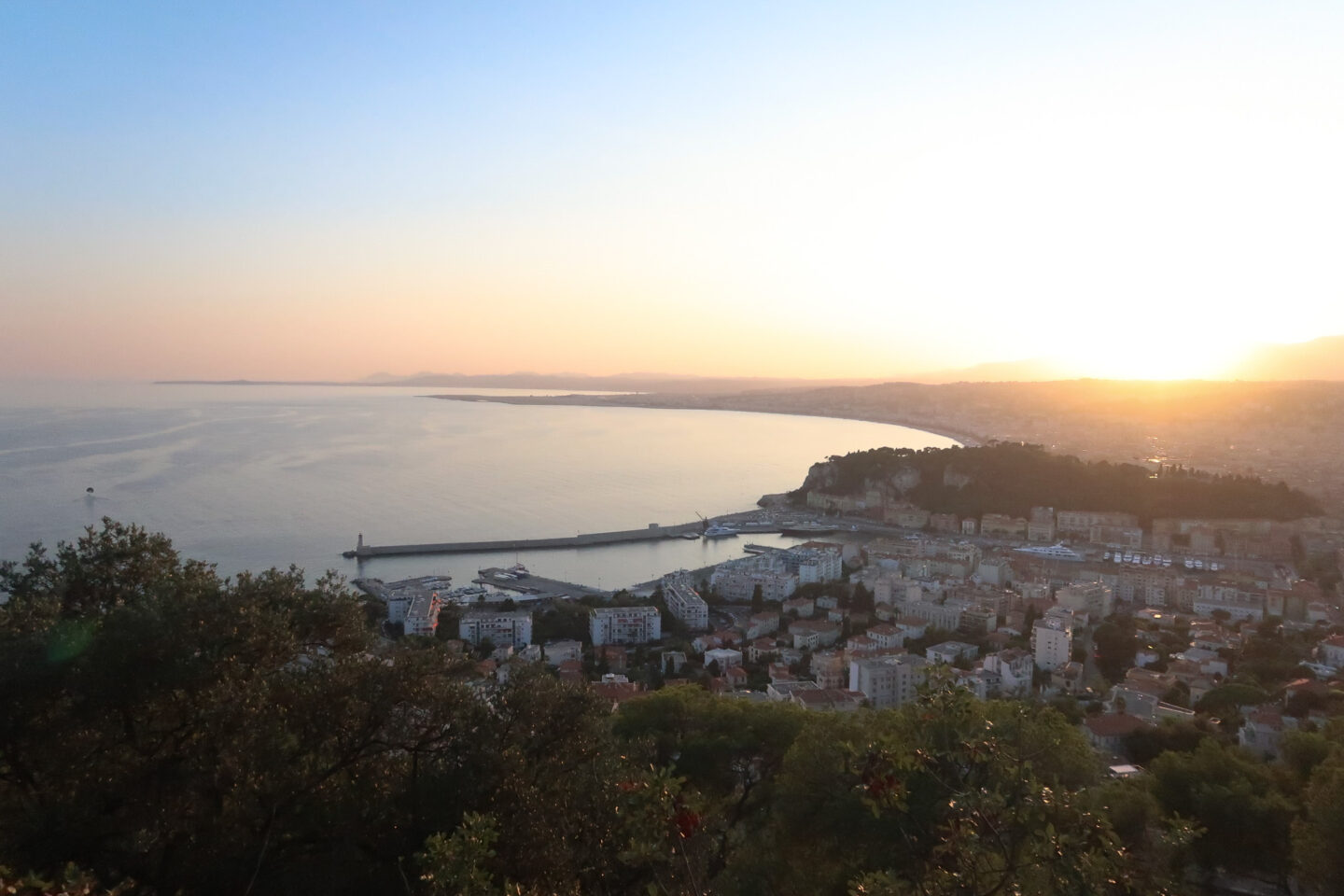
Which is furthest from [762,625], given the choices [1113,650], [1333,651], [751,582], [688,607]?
[1333,651]

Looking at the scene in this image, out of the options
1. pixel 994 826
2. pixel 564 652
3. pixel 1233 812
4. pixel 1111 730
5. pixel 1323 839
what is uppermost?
pixel 994 826

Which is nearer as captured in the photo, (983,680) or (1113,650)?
(983,680)

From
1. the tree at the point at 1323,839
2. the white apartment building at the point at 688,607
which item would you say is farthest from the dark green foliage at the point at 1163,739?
the white apartment building at the point at 688,607

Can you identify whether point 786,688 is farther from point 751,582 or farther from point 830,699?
point 751,582

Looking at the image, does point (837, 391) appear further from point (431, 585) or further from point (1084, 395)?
point (431, 585)

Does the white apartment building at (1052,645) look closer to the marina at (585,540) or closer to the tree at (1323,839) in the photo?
the tree at (1323,839)
